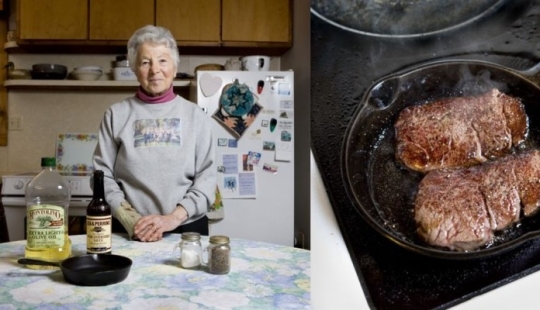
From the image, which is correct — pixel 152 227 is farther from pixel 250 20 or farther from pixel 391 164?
pixel 250 20

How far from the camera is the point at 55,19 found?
250cm

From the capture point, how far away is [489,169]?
64 cm

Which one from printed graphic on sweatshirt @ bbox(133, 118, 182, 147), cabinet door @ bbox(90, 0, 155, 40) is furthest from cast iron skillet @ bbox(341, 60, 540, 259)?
cabinet door @ bbox(90, 0, 155, 40)

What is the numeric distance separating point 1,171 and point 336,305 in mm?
2728

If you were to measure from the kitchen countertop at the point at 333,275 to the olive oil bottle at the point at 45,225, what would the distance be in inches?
18.5

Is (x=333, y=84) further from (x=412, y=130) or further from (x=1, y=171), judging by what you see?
(x=1, y=171)

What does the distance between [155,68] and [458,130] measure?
80 cm

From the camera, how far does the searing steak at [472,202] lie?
0.62 meters

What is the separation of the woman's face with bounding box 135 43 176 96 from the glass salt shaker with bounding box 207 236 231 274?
1.77 feet

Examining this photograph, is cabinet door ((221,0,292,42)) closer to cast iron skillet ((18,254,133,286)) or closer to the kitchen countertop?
cast iron skillet ((18,254,133,286))

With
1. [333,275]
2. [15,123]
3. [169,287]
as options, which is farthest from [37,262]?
[15,123]

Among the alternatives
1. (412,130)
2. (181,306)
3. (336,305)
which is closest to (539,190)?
(412,130)

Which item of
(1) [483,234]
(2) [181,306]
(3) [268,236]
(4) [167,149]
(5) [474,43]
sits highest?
(5) [474,43]

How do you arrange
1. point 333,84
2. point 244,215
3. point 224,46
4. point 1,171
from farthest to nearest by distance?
1. point 1,171
2. point 224,46
3. point 244,215
4. point 333,84
